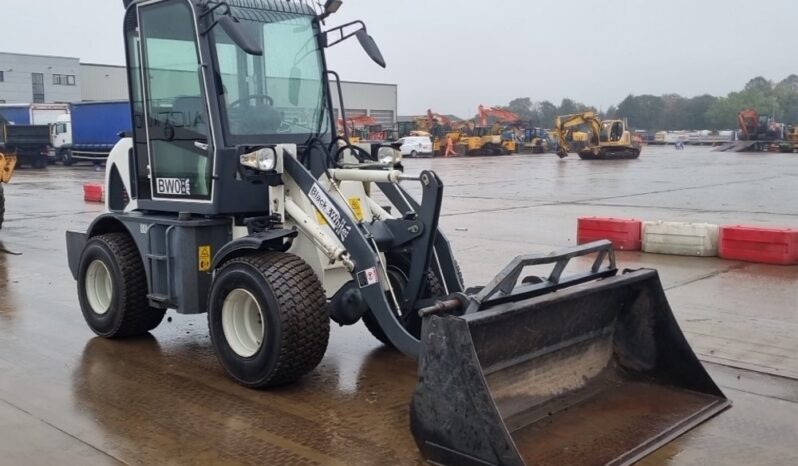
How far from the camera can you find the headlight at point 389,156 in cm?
629

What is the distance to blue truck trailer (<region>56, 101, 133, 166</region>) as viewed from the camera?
3800 centimetres

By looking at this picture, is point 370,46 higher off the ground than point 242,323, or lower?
Result: higher

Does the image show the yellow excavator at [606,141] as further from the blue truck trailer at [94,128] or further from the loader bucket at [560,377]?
the loader bucket at [560,377]

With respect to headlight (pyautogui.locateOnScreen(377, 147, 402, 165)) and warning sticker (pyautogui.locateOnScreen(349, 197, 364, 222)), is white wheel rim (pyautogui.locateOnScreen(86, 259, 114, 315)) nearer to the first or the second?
warning sticker (pyautogui.locateOnScreen(349, 197, 364, 222))

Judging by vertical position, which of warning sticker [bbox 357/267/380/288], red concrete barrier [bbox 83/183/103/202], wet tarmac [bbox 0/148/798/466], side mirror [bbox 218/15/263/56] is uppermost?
side mirror [bbox 218/15/263/56]

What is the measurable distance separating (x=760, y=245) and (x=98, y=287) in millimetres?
7698

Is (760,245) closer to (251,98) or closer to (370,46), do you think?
(370,46)

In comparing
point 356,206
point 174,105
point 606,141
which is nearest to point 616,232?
point 356,206

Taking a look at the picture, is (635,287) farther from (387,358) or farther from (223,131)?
(223,131)

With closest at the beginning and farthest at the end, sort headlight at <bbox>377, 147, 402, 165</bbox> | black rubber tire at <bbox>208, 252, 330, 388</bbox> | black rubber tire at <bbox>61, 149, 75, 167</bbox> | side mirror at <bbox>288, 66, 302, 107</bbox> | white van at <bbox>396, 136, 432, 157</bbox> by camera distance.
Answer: black rubber tire at <bbox>208, 252, 330, 388</bbox>, headlight at <bbox>377, 147, 402, 165</bbox>, side mirror at <bbox>288, 66, 302, 107</bbox>, black rubber tire at <bbox>61, 149, 75, 167</bbox>, white van at <bbox>396, 136, 432, 157</bbox>

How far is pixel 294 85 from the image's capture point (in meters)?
6.43

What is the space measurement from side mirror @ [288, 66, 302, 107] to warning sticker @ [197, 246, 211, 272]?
51.5 inches

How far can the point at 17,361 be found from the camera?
6309mm

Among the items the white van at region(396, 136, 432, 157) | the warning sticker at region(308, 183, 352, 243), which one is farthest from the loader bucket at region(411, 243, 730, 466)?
the white van at region(396, 136, 432, 157)
